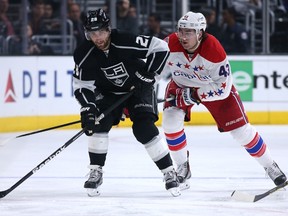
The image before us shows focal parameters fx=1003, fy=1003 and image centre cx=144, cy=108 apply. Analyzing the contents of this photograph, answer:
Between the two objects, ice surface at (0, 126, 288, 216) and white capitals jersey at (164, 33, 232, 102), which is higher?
white capitals jersey at (164, 33, 232, 102)

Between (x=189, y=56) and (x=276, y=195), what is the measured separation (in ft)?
3.04

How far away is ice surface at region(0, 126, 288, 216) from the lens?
5055 mm

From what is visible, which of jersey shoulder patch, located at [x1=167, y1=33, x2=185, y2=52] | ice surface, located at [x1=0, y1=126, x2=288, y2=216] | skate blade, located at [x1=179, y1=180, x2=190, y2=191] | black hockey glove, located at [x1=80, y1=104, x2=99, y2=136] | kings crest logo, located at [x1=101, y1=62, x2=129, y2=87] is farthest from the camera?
skate blade, located at [x1=179, y1=180, x2=190, y2=191]

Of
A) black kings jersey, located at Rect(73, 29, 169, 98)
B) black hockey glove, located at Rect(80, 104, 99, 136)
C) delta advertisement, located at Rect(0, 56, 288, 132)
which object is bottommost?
delta advertisement, located at Rect(0, 56, 288, 132)

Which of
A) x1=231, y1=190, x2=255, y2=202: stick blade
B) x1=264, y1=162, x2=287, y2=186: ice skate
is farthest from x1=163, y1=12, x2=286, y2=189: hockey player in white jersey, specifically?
x1=231, y1=190, x2=255, y2=202: stick blade

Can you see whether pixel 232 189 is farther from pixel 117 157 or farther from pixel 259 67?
pixel 259 67

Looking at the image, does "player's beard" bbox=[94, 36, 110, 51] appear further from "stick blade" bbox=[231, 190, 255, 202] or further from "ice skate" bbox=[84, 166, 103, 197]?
"stick blade" bbox=[231, 190, 255, 202]

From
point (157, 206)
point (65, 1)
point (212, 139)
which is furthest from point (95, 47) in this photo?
point (65, 1)

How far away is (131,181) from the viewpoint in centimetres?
635

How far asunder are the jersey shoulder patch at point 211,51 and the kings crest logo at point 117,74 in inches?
17.6

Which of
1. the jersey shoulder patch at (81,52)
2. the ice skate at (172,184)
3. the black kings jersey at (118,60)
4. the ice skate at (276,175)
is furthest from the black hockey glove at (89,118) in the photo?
the ice skate at (276,175)

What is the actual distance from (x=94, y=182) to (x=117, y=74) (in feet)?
2.02

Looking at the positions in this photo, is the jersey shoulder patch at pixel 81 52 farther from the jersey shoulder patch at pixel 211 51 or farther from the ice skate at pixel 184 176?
the ice skate at pixel 184 176

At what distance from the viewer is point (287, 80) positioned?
11125 millimetres
